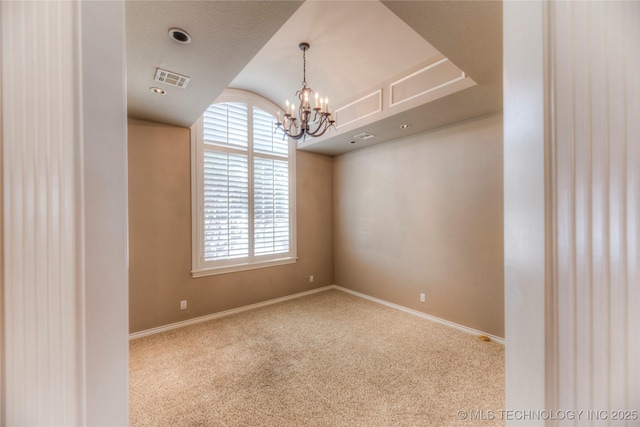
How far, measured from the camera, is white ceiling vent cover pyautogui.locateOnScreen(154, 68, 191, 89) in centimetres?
203

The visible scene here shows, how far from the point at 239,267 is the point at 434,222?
2.83 meters

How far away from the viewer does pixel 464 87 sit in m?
2.30

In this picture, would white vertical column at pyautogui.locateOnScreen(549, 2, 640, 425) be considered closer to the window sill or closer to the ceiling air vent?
the ceiling air vent

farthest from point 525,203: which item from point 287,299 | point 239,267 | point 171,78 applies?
point 287,299

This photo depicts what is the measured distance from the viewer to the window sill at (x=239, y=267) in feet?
11.3

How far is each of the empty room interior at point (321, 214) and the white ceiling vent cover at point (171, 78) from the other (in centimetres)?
3

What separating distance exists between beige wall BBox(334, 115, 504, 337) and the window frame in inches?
41.1

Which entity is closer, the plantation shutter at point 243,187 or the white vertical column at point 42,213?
the white vertical column at point 42,213

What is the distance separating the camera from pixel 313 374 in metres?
2.26

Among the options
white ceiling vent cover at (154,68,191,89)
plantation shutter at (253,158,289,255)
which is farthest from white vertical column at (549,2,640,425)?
plantation shutter at (253,158,289,255)

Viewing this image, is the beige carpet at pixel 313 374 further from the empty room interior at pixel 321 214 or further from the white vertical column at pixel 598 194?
the white vertical column at pixel 598 194

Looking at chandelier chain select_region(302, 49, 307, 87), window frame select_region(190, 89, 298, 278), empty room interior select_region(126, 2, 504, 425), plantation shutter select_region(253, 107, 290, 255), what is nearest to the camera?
empty room interior select_region(126, 2, 504, 425)

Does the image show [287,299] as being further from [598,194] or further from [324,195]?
[598,194]

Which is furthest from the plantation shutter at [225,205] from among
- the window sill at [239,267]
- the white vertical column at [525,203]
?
the white vertical column at [525,203]
